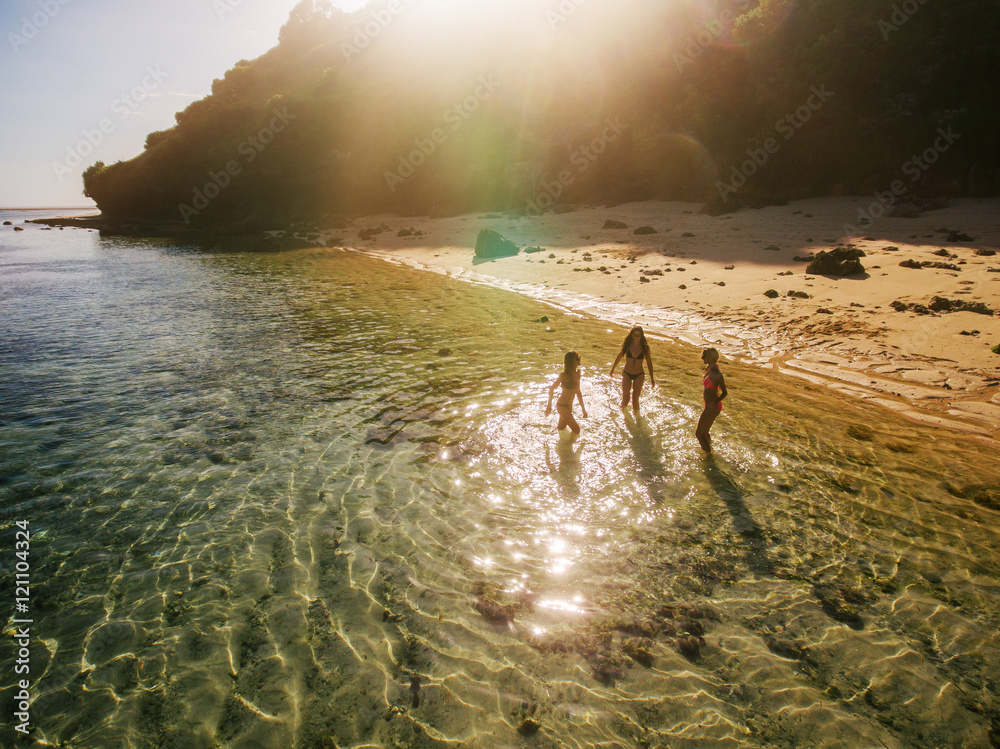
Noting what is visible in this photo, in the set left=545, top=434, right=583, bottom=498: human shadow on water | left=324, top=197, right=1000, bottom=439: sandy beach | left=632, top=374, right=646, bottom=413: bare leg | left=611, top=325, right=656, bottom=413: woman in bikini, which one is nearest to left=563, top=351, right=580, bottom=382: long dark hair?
left=545, top=434, right=583, bottom=498: human shadow on water

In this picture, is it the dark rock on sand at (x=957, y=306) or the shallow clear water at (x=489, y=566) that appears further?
the dark rock on sand at (x=957, y=306)

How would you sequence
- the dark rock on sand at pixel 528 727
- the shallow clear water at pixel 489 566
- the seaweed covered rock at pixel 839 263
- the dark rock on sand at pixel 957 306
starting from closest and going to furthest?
1. the dark rock on sand at pixel 528 727
2. the shallow clear water at pixel 489 566
3. the dark rock on sand at pixel 957 306
4. the seaweed covered rock at pixel 839 263

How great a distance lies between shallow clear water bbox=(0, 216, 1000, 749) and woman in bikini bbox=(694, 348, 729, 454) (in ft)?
1.59

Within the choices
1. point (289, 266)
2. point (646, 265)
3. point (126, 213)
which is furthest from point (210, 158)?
point (646, 265)

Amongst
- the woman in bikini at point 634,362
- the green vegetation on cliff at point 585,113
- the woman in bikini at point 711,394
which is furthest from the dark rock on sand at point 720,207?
the woman in bikini at point 711,394

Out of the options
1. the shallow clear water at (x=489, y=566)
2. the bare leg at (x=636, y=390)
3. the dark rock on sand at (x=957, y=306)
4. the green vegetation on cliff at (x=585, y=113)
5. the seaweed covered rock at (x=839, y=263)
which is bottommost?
the shallow clear water at (x=489, y=566)

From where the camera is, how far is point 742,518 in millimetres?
6473

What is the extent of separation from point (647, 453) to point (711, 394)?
56.5 inches

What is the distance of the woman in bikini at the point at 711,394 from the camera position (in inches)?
296

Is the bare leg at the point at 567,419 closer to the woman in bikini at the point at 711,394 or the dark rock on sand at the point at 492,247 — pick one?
the woman in bikini at the point at 711,394

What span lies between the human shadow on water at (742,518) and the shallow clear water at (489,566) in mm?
56

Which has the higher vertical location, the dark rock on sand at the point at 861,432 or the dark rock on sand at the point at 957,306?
the dark rock on sand at the point at 957,306

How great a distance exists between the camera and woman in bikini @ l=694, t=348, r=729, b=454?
751 cm

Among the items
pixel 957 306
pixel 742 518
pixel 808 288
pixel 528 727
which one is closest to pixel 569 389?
pixel 742 518
